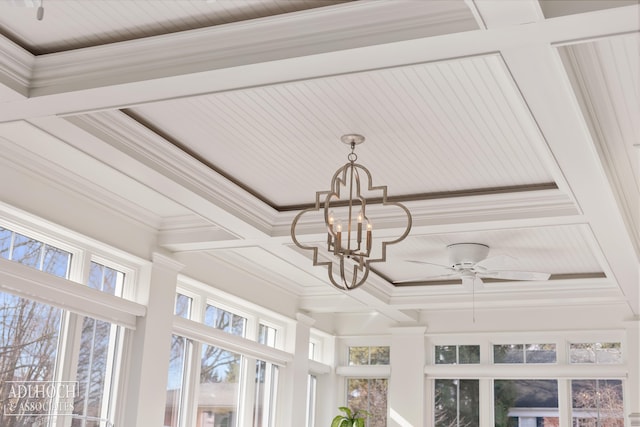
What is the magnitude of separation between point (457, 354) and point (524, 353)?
32.2 inches

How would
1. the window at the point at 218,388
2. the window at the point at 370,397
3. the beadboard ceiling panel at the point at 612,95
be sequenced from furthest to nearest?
the window at the point at 370,397, the window at the point at 218,388, the beadboard ceiling panel at the point at 612,95

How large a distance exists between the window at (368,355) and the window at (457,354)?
0.73 metres

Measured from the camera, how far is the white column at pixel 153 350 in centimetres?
646

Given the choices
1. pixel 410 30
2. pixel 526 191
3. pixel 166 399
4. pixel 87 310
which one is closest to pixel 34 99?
pixel 410 30


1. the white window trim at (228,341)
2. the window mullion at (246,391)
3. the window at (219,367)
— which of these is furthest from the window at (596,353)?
the window mullion at (246,391)

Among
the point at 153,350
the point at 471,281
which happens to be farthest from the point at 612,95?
the point at 153,350

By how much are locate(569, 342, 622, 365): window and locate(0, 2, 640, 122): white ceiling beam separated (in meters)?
6.67

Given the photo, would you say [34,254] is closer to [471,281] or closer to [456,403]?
[471,281]

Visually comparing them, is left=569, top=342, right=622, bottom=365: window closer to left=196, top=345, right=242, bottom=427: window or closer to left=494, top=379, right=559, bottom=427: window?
left=494, top=379, right=559, bottom=427: window

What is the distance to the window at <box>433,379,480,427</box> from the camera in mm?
9633

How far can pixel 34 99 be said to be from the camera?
4.02m

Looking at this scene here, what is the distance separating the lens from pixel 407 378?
9.93 metres

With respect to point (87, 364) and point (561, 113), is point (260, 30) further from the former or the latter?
point (87, 364)

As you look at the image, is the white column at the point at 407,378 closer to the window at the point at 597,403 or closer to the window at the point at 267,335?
the window at the point at 267,335
